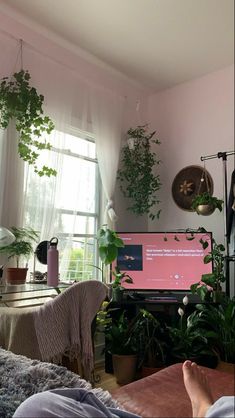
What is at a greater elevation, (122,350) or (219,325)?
(219,325)

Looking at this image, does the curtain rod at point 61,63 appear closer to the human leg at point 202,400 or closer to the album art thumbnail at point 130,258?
the album art thumbnail at point 130,258

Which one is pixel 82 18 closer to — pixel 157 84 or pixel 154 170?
pixel 157 84

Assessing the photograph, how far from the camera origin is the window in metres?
2.55

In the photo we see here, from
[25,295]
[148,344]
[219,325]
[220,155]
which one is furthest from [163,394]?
[220,155]

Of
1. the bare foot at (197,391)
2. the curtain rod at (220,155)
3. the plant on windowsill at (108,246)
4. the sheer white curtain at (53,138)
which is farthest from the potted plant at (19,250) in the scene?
the curtain rod at (220,155)

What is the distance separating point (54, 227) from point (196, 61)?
207 cm

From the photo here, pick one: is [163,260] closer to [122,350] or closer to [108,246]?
[108,246]

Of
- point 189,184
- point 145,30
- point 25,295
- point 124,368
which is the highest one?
point 145,30

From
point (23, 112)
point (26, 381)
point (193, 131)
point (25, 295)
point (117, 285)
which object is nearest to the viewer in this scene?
point (26, 381)

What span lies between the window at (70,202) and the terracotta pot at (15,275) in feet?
1.19

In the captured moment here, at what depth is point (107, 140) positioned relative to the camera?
311cm

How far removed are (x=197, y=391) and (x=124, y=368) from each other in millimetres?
1340

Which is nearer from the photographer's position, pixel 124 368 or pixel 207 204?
pixel 124 368

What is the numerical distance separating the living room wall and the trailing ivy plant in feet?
5.09
